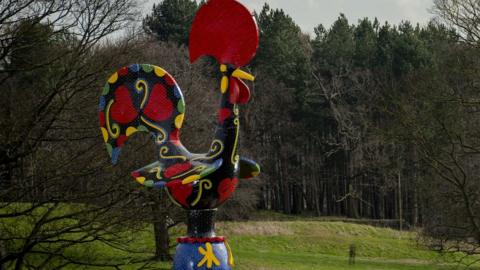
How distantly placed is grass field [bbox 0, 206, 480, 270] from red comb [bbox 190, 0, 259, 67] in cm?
1268

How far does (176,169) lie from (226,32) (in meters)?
1.56

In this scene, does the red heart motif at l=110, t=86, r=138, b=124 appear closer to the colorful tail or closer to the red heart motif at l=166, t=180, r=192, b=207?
the colorful tail

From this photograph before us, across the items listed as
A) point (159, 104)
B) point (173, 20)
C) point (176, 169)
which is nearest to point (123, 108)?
point (159, 104)

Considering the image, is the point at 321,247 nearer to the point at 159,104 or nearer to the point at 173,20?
the point at 173,20

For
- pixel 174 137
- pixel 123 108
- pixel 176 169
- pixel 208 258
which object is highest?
pixel 123 108

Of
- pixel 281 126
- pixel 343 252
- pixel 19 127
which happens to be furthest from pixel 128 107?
pixel 281 126

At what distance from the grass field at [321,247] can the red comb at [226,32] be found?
1268cm

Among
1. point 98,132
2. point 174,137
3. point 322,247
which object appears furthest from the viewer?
point 322,247

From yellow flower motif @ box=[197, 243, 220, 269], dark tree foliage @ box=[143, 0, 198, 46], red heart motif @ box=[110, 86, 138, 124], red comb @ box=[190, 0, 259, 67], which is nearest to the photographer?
yellow flower motif @ box=[197, 243, 220, 269]

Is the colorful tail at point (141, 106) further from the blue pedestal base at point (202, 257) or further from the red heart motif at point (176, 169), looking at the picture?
the blue pedestal base at point (202, 257)

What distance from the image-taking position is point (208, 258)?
7.55 meters

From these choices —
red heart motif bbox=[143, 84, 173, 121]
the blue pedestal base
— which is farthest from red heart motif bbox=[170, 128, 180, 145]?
the blue pedestal base

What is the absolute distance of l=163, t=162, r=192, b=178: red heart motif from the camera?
7.61m

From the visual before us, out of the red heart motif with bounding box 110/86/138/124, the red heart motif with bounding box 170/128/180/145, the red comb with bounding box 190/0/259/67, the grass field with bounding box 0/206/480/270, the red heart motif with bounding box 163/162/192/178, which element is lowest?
the grass field with bounding box 0/206/480/270
